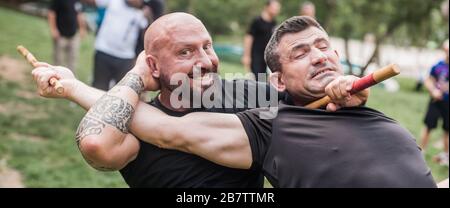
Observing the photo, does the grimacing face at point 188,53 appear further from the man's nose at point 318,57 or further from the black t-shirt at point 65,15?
the black t-shirt at point 65,15

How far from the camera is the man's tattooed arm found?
2389 millimetres

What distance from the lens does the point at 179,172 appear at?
263 cm

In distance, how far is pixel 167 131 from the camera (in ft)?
8.07

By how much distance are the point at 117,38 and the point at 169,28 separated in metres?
5.04

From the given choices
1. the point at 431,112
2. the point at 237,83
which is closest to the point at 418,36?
the point at 431,112

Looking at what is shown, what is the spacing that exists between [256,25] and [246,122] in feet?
22.9

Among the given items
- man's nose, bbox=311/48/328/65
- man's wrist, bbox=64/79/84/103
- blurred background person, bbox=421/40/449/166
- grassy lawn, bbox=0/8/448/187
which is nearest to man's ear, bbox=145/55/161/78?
man's wrist, bbox=64/79/84/103

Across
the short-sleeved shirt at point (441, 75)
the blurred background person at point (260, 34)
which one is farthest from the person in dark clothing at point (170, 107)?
the blurred background person at point (260, 34)

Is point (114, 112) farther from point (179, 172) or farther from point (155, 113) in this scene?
point (179, 172)

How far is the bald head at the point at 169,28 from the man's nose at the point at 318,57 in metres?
0.58

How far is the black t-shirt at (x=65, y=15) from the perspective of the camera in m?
8.98

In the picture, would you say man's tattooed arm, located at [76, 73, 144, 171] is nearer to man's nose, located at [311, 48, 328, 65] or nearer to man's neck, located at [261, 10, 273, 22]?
man's nose, located at [311, 48, 328, 65]

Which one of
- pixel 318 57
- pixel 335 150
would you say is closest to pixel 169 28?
pixel 318 57

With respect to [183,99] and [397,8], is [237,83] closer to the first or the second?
[183,99]
